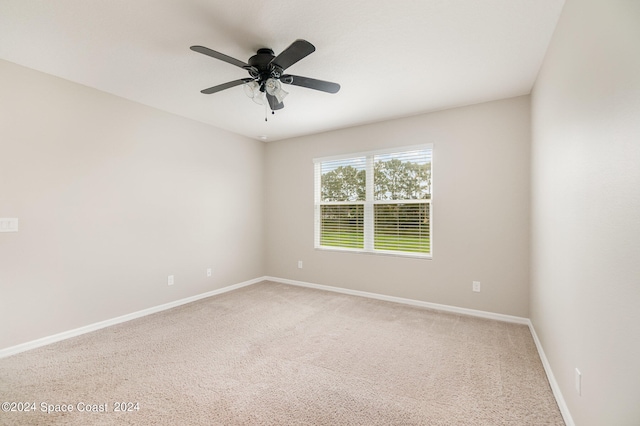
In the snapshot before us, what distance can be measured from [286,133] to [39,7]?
10.5 feet

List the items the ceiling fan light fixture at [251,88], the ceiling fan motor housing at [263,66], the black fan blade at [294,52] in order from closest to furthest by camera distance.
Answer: the black fan blade at [294,52] < the ceiling fan motor housing at [263,66] < the ceiling fan light fixture at [251,88]

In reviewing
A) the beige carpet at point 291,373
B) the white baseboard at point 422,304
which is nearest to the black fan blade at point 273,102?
the beige carpet at point 291,373

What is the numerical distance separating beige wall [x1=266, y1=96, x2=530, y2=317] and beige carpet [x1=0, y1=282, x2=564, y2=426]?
0.48 meters

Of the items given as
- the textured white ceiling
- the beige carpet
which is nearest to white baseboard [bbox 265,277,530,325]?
the beige carpet

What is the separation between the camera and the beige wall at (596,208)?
1.02 metres

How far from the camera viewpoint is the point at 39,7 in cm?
182

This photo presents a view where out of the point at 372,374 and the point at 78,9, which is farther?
the point at 372,374

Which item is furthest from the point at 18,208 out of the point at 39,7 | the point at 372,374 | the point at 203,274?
the point at 372,374

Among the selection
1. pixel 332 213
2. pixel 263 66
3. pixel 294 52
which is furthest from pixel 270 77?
pixel 332 213

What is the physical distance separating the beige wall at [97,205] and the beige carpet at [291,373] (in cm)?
47

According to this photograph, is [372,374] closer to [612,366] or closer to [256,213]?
[612,366]

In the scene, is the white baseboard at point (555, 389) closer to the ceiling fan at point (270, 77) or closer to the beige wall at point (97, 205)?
the ceiling fan at point (270, 77)

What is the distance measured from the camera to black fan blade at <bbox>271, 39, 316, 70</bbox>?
176 cm

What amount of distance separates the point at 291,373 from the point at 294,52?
241 cm
